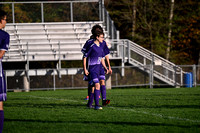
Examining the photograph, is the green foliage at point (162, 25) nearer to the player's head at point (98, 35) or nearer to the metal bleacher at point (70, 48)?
the metal bleacher at point (70, 48)

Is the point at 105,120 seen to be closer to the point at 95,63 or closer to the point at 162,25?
the point at 95,63

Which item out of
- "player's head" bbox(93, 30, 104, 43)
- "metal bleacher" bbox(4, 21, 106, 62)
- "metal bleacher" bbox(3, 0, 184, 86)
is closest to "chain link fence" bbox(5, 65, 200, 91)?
"metal bleacher" bbox(3, 0, 184, 86)

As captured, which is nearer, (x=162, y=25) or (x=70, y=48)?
(x=70, y=48)

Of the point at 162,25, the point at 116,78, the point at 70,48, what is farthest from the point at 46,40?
the point at 162,25

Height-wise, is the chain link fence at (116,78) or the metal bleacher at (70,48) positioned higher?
the metal bleacher at (70,48)

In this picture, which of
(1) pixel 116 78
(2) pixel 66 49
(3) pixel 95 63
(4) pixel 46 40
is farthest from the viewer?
(4) pixel 46 40

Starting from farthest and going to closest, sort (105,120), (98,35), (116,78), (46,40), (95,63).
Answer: (46,40)
(116,78)
(95,63)
(98,35)
(105,120)

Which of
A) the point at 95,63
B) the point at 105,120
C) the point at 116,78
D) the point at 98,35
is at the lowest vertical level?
the point at 116,78

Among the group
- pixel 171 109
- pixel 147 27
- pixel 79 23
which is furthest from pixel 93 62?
pixel 147 27

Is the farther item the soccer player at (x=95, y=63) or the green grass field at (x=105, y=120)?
the soccer player at (x=95, y=63)

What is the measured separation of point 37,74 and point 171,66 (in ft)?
23.9

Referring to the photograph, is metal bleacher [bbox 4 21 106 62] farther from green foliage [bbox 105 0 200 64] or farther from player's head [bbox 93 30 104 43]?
player's head [bbox 93 30 104 43]

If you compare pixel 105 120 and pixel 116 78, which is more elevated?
pixel 105 120

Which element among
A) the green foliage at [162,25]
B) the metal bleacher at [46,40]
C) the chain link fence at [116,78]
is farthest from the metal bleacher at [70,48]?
the green foliage at [162,25]
